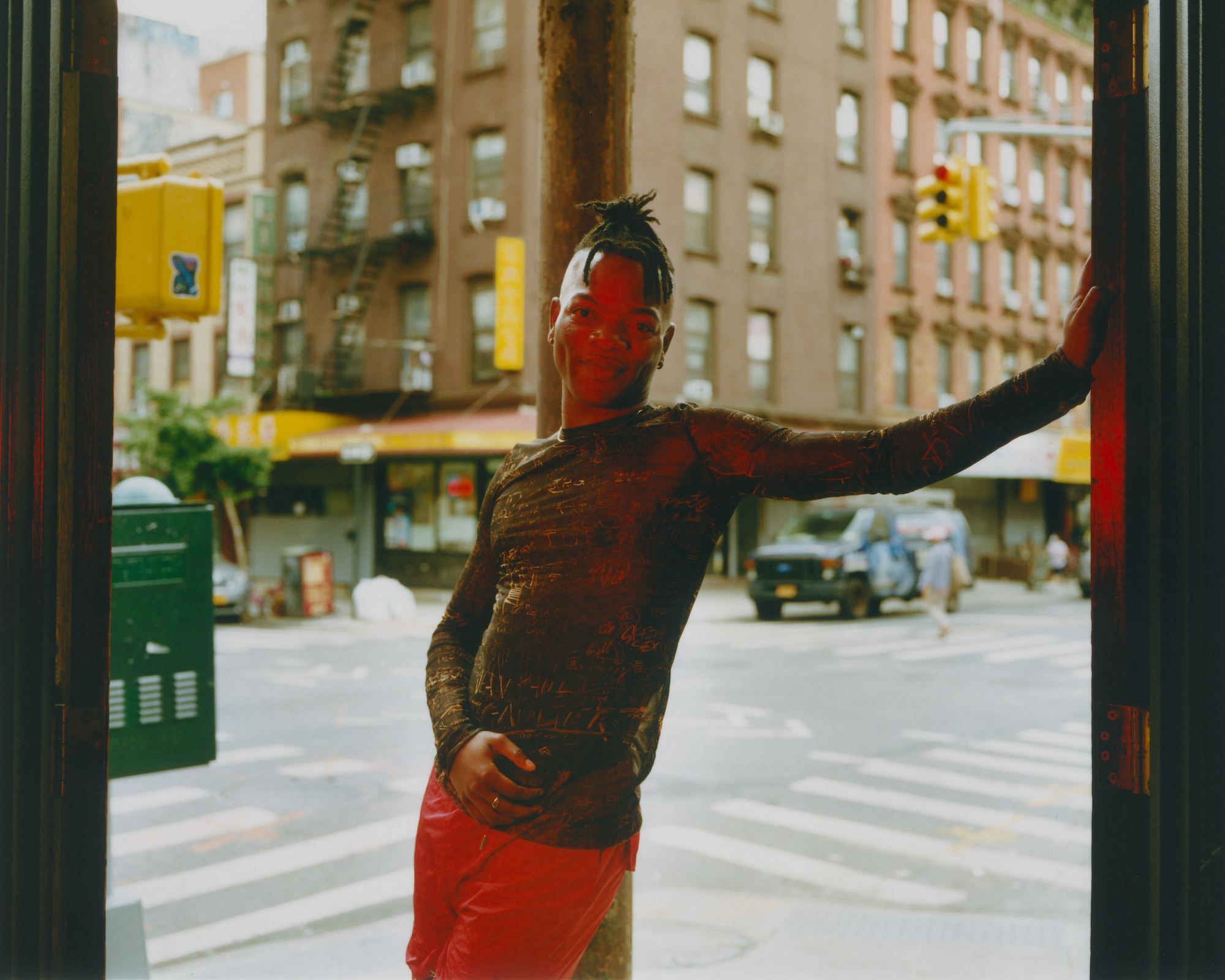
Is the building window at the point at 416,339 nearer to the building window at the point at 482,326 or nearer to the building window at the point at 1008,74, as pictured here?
the building window at the point at 482,326

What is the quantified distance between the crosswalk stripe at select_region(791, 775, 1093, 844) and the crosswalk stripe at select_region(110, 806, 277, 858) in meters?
3.44

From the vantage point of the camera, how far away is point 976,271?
3412 cm

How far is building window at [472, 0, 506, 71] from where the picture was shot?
952 inches

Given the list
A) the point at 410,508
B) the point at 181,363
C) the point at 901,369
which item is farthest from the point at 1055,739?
the point at 181,363

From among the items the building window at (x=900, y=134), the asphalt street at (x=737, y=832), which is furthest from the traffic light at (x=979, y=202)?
the building window at (x=900, y=134)

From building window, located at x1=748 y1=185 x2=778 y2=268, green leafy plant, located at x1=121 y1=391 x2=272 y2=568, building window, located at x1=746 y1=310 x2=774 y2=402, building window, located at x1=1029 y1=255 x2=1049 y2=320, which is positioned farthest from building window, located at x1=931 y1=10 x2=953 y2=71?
green leafy plant, located at x1=121 y1=391 x2=272 y2=568

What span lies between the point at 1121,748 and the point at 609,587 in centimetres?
91

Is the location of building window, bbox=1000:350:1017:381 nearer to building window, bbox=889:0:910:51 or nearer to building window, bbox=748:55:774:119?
building window, bbox=889:0:910:51

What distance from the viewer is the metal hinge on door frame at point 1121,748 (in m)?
1.91

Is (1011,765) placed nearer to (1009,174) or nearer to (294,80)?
(294,80)

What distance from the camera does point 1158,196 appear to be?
1.91 metres

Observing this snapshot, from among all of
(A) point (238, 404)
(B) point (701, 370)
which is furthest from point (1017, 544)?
(A) point (238, 404)

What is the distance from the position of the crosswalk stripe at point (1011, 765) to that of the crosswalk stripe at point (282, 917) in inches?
178

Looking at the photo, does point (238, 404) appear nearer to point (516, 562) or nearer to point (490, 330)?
point (490, 330)
